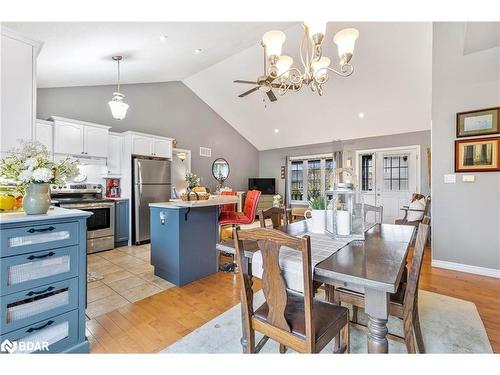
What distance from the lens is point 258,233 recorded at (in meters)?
1.16

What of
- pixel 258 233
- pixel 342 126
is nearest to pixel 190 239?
pixel 258 233

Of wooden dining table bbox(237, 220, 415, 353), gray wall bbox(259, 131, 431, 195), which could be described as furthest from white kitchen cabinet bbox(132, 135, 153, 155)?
gray wall bbox(259, 131, 431, 195)

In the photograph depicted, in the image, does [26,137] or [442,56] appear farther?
[442,56]

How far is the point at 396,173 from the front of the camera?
6316 mm

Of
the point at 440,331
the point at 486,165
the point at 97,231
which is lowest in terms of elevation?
the point at 440,331

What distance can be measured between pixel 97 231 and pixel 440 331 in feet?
15.4

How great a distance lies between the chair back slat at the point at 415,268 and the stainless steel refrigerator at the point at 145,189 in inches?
178

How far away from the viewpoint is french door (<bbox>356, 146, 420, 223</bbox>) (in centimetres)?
609

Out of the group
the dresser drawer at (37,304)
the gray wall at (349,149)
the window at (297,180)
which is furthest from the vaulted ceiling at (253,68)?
the dresser drawer at (37,304)

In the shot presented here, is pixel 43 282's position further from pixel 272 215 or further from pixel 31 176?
pixel 272 215

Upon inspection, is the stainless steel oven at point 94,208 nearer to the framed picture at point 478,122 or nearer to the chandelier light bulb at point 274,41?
the chandelier light bulb at point 274,41

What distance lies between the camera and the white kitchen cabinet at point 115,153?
15.3ft
